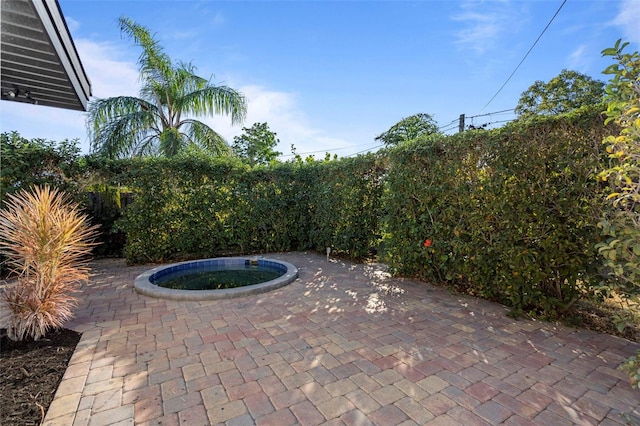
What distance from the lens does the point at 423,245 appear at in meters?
5.34

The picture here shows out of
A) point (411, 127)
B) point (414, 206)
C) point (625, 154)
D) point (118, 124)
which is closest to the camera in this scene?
point (625, 154)

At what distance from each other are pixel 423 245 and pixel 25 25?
240 inches

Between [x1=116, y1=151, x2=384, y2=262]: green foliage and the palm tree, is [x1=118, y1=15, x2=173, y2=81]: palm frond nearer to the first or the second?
the palm tree

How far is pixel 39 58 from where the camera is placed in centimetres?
385

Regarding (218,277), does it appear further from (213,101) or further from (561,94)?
(561,94)

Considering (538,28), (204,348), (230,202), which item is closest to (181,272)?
(230,202)

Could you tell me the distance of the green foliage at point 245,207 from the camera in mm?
7160

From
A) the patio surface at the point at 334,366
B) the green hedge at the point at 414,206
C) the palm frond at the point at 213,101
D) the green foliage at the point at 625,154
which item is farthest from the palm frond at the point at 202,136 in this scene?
the green foliage at the point at 625,154

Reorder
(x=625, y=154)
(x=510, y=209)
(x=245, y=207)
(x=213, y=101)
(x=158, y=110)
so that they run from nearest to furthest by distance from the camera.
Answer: (x=625, y=154), (x=510, y=209), (x=245, y=207), (x=158, y=110), (x=213, y=101)

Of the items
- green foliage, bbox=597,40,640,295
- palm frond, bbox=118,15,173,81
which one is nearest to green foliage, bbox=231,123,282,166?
palm frond, bbox=118,15,173,81

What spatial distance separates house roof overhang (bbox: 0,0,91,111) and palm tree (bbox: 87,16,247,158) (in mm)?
6446

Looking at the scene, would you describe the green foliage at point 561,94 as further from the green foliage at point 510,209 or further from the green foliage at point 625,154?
the green foliage at point 625,154

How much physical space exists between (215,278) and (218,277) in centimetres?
9

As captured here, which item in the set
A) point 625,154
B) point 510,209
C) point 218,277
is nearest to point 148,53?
point 218,277
